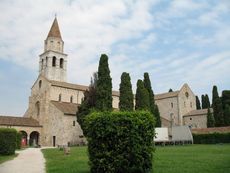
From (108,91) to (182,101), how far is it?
107ft

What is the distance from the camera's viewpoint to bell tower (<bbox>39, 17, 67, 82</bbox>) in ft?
220

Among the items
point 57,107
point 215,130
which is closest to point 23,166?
point 215,130

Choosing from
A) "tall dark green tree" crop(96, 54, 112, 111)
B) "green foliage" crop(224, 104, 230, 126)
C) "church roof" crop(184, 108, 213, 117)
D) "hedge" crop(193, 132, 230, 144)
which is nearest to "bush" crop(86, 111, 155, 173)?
"tall dark green tree" crop(96, 54, 112, 111)

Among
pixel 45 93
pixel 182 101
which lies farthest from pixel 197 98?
pixel 45 93

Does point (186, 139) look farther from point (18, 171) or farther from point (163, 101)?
point (18, 171)

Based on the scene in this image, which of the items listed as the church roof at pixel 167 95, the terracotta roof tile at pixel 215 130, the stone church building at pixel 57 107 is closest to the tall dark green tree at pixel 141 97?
the terracotta roof tile at pixel 215 130

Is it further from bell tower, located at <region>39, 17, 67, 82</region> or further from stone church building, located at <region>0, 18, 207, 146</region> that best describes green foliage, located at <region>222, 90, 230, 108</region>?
bell tower, located at <region>39, 17, 67, 82</region>

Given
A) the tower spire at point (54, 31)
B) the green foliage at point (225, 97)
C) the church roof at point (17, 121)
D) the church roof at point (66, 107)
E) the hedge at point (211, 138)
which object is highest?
the tower spire at point (54, 31)

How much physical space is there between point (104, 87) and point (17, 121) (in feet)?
76.2

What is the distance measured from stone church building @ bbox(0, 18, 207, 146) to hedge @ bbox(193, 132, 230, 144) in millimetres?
17240

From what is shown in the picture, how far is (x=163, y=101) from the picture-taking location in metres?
69.9

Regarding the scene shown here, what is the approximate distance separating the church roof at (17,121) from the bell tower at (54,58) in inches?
522

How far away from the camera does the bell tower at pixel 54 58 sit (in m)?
66.9

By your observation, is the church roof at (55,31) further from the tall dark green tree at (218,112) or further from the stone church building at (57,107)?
the tall dark green tree at (218,112)
